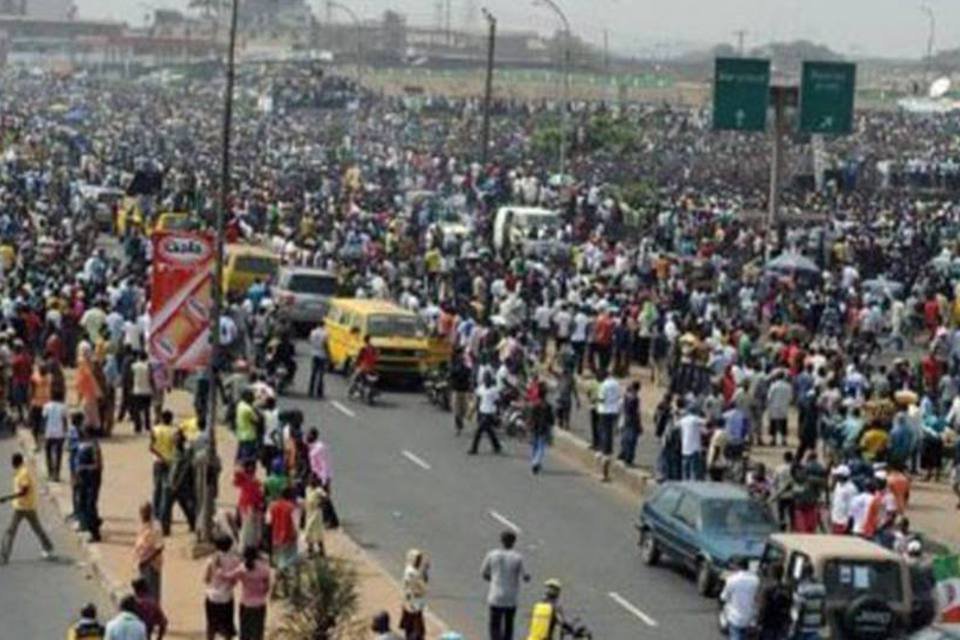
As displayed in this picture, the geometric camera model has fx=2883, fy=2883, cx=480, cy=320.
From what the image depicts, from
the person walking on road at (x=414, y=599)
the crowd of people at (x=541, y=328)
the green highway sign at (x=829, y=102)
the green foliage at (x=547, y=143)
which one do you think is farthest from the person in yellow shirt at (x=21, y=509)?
the green foliage at (x=547, y=143)

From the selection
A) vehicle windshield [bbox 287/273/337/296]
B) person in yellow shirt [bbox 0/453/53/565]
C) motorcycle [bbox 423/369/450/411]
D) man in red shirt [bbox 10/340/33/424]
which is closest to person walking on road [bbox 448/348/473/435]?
motorcycle [bbox 423/369/450/411]

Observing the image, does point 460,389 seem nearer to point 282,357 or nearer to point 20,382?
point 282,357

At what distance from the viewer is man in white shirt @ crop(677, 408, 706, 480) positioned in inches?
1324

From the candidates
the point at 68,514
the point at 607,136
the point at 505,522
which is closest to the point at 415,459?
the point at 505,522

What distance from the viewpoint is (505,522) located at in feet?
105

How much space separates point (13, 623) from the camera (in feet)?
84.0

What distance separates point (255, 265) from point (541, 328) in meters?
8.31

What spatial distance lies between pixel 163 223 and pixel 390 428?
69.1 feet

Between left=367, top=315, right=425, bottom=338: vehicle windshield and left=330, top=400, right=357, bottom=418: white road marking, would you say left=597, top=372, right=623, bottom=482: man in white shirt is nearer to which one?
left=330, top=400, right=357, bottom=418: white road marking

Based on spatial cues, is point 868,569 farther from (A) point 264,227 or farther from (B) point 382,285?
(A) point 264,227

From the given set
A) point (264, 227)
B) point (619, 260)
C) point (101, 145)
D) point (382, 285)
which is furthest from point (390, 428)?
point (101, 145)

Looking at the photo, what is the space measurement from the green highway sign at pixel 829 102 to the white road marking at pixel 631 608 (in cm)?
3424

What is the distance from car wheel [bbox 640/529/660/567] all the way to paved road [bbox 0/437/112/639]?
5.71m

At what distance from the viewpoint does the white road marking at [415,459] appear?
36194 mm
